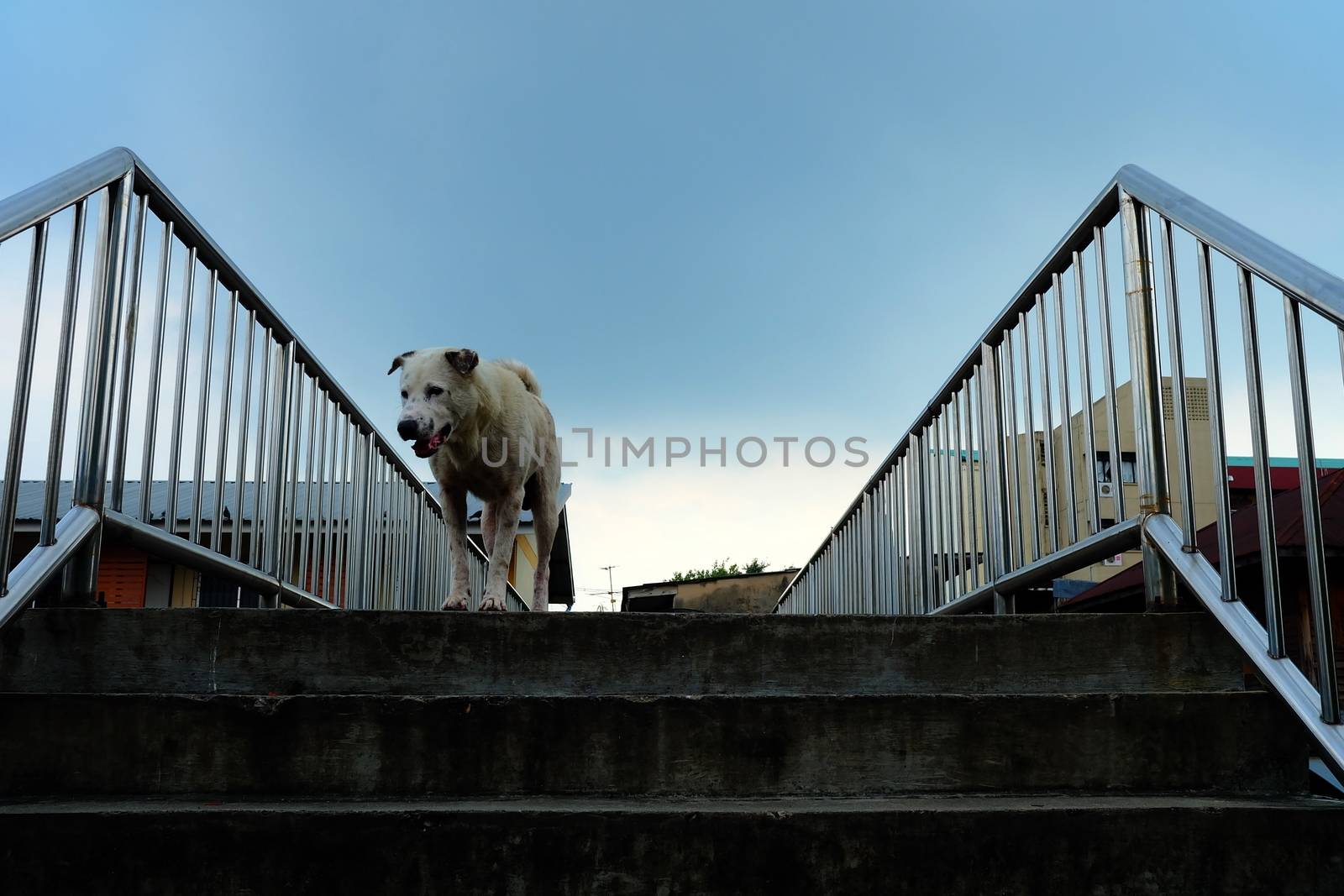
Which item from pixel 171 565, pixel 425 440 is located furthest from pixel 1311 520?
pixel 171 565

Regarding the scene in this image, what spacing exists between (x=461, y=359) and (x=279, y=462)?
3.28ft

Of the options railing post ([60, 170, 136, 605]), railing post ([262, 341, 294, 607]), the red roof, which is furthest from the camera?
the red roof

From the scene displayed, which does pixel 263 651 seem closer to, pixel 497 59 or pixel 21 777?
pixel 21 777

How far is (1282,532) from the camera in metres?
8.96

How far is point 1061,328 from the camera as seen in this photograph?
13.0 ft

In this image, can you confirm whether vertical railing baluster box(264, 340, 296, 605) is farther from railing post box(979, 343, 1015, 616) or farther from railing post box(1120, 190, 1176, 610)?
railing post box(1120, 190, 1176, 610)

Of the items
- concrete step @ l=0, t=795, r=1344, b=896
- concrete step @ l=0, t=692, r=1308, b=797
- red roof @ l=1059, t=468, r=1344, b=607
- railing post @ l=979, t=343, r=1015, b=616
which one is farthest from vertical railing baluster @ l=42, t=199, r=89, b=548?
red roof @ l=1059, t=468, r=1344, b=607

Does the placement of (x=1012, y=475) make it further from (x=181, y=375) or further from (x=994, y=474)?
(x=181, y=375)

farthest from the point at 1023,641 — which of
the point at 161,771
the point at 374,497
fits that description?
the point at 374,497

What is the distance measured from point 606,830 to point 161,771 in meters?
1.09

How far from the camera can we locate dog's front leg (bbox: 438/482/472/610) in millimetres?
5657

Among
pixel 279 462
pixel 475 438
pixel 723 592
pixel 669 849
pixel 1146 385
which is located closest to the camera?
pixel 669 849

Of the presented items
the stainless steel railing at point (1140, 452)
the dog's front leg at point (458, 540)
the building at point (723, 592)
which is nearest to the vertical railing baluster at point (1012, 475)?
the stainless steel railing at point (1140, 452)

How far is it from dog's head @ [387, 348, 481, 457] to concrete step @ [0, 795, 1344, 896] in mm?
2846
